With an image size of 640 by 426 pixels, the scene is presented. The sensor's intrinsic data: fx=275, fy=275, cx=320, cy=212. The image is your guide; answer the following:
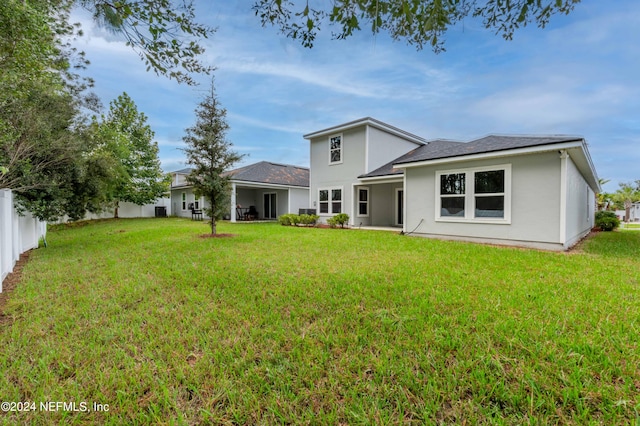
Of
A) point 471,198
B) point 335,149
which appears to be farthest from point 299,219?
point 471,198

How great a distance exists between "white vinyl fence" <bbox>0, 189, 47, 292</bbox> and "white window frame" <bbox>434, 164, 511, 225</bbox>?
1112 centimetres

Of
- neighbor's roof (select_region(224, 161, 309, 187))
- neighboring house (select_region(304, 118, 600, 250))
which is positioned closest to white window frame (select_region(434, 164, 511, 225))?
neighboring house (select_region(304, 118, 600, 250))

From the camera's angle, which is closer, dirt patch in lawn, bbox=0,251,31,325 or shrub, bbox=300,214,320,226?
dirt patch in lawn, bbox=0,251,31,325

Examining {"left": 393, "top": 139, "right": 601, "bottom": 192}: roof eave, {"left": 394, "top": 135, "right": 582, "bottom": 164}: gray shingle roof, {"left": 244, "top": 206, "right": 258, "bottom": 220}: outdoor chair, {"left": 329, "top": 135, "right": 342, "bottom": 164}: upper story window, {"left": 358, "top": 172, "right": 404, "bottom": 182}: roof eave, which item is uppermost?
{"left": 329, "top": 135, "right": 342, "bottom": 164}: upper story window

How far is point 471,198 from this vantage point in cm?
930

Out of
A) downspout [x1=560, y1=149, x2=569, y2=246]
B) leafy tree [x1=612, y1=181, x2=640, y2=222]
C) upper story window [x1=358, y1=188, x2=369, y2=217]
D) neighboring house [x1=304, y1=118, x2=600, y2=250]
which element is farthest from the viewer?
leafy tree [x1=612, y1=181, x2=640, y2=222]

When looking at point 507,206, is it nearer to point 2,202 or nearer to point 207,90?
point 207,90

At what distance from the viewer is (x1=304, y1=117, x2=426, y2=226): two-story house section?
14.4m

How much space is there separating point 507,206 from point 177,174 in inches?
1018

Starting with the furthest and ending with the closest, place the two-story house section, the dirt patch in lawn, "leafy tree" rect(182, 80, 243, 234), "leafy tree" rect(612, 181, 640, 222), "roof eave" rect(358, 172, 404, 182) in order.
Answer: "leafy tree" rect(612, 181, 640, 222) → the two-story house section → "roof eave" rect(358, 172, 404, 182) → "leafy tree" rect(182, 80, 243, 234) → the dirt patch in lawn

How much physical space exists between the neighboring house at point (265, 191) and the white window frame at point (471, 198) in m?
11.4

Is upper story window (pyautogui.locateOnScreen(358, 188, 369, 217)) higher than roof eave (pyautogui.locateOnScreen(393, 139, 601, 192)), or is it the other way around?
roof eave (pyautogui.locateOnScreen(393, 139, 601, 192))

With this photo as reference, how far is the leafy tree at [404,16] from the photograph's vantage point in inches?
118

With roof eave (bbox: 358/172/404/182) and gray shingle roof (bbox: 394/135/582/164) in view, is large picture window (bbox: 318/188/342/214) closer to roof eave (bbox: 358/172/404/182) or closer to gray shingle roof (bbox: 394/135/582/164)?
roof eave (bbox: 358/172/404/182)
